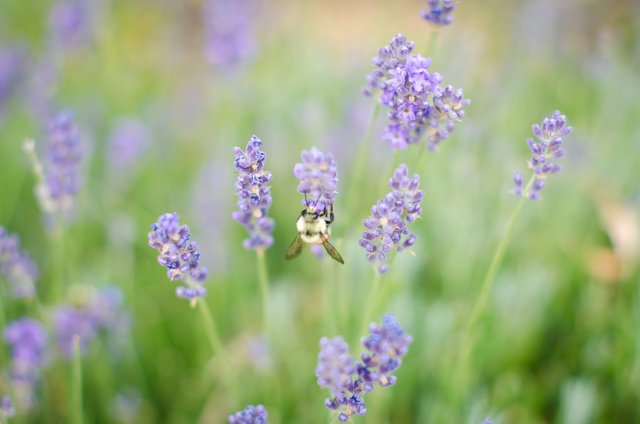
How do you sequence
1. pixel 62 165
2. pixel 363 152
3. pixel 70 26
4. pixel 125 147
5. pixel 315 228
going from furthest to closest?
pixel 70 26
pixel 125 147
pixel 62 165
pixel 363 152
pixel 315 228

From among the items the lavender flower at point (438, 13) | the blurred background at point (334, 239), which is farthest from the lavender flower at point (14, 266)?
the lavender flower at point (438, 13)

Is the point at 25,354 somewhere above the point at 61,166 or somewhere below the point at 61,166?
below

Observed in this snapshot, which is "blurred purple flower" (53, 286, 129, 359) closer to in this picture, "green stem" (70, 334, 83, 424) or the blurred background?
the blurred background

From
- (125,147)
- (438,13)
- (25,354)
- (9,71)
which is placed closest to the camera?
(438,13)

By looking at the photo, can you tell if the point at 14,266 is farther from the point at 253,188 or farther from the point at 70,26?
the point at 70,26

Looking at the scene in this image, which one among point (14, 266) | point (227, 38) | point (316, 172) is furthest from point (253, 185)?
point (227, 38)

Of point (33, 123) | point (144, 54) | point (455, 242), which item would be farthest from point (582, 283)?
point (144, 54)
